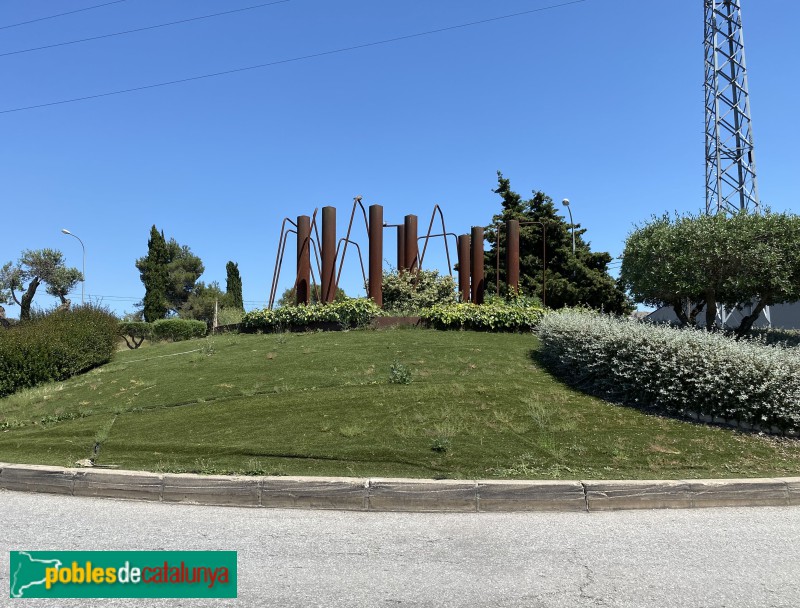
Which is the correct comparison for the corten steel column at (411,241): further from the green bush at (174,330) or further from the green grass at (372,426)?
the green bush at (174,330)

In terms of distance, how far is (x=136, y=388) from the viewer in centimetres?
1077

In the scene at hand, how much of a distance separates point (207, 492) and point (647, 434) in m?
5.32

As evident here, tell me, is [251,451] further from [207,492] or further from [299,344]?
[299,344]

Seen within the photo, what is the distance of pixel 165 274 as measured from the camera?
2067 inches

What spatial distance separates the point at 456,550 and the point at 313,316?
39.0 ft

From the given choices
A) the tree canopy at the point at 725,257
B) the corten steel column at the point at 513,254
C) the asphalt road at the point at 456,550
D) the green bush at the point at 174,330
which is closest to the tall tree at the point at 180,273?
the green bush at the point at 174,330

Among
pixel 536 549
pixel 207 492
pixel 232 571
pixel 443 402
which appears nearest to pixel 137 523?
pixel 207 492

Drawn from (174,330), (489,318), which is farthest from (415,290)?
(174,330)

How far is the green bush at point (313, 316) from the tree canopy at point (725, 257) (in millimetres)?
7160

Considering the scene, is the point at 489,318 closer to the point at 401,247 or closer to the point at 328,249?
the point at 328,249

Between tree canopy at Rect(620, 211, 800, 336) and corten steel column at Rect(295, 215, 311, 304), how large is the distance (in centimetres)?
951

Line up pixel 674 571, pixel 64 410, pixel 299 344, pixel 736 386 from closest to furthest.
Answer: pixel 674 571 < pixel 736 386 < pixel 64 410 < pixel 299 344

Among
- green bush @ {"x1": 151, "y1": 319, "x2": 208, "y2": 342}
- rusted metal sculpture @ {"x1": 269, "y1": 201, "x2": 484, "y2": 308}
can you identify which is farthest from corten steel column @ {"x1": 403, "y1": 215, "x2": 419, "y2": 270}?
green bush @ {"x1": 151, "y1": 319, "x2": 208, "y2": 342}

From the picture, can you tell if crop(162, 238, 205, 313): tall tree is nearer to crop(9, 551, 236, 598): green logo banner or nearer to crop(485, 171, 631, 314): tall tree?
crop(485, 171, 631, 314): tall tree
